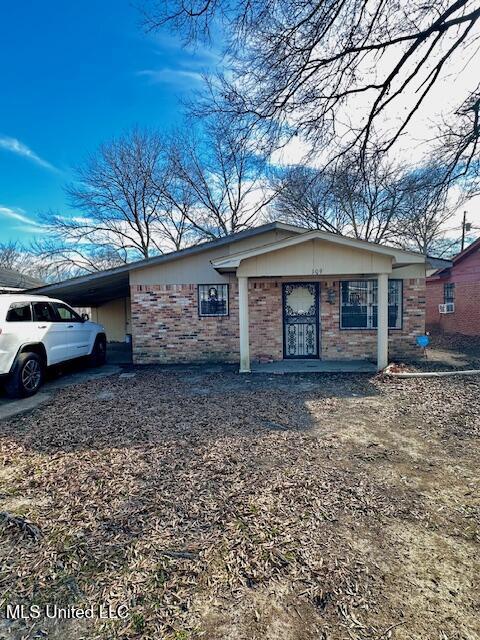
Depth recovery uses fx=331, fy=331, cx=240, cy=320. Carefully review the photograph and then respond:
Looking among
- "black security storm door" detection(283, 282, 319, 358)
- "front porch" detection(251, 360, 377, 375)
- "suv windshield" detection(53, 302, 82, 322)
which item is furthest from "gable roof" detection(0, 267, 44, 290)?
"black security storm door" detection(283, 282, 319, 358)

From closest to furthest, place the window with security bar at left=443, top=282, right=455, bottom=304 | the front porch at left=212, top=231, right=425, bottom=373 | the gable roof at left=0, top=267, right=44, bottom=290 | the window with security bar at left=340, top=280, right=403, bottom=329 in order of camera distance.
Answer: the front porch at left=212, top=231, right=425, bottom=373, the window with security bar at left=340, top=280, right=403, bottom=329, the gable roof at left=0, top=267, right=44, bottom=290, the window with security bar at left=443, top=282, right=455, bottom=304

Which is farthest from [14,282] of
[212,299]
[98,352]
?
[212,299]

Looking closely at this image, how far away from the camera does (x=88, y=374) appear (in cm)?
880

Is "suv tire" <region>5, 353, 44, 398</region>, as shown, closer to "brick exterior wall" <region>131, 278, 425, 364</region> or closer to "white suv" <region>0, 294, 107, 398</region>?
"white suv" <region>0, 294, 107, 398</region>

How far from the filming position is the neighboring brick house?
14.4 meters

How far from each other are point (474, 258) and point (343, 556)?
15.9 m

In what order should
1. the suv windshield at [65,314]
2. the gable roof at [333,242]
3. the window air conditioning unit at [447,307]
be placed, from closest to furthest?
the gable roof at [333,242]
the suv windshield at [65,314]
the window air conditioning unit at [447,307]

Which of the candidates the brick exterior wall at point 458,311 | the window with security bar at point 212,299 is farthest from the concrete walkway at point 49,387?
the brick exterior wall at point 458,311

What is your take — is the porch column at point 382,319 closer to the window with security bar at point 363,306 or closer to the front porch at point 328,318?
the front porch at point 328,318

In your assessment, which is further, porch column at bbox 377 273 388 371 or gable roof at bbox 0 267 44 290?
gable roof at bbox 0 267 44 290

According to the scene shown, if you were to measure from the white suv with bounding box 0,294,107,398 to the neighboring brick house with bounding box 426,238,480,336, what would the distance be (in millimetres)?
13188

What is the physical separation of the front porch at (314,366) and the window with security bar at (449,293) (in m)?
9.62

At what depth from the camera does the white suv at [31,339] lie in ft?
19.8

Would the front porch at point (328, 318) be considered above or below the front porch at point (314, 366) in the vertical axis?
above
